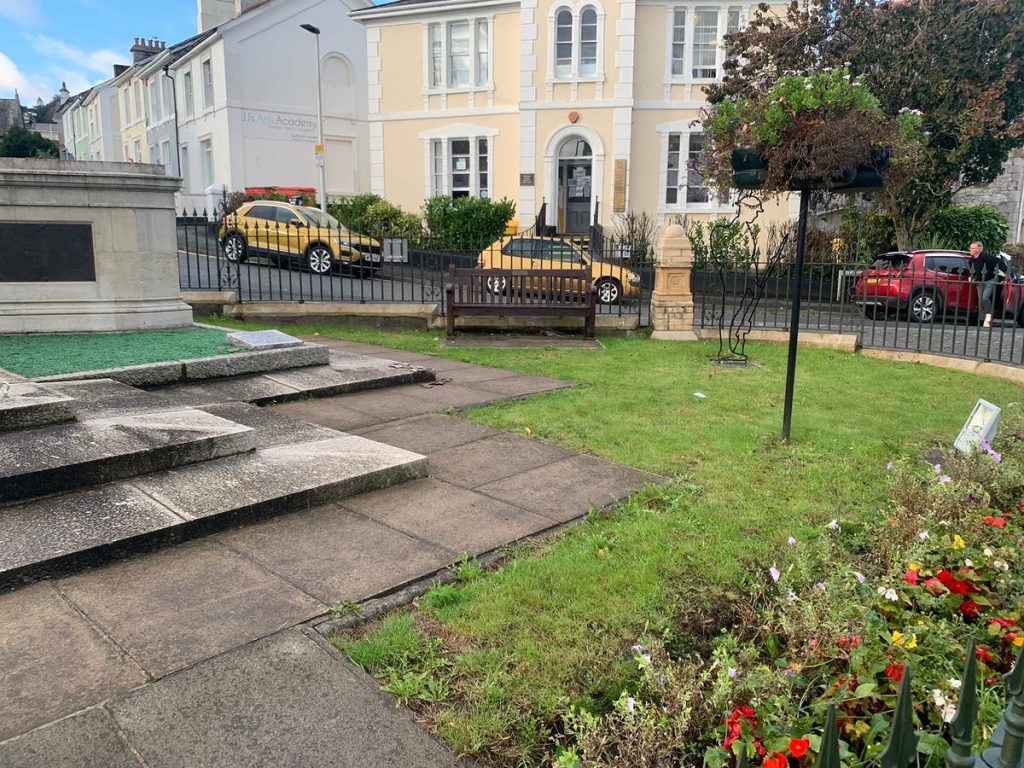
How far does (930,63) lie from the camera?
18.1m

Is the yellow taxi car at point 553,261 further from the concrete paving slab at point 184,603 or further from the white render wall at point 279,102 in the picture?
the white render wall at point 279,102

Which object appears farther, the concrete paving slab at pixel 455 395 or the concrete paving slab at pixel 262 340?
the concrete paving slab at pixel 262 340

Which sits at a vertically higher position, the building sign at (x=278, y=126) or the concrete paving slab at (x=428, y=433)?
the building sign at (x=278, y=126)

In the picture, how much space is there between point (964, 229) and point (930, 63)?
816 centimetres

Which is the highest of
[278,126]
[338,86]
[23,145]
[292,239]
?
[338,86]

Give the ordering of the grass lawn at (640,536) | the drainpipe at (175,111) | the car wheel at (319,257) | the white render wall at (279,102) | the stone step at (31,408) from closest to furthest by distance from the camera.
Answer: the grass lawn at (640,536) < the stone step at (31,408) < the car wheel at (319,257) < the white render wall at (279,102) < the drainpipe at (175,111)

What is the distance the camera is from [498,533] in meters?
4.28

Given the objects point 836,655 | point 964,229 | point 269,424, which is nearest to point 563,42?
point 964,229

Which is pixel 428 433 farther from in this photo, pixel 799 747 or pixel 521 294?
pixel 521 294

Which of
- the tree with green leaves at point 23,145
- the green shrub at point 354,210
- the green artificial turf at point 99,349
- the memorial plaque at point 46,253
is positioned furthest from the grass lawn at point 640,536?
the tree with green leaves at point 23,145

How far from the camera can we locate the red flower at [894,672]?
8.29 ft

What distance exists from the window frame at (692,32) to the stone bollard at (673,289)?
1392 cm

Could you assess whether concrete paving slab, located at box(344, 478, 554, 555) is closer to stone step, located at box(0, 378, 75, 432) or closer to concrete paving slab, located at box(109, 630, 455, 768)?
concrete paving slab, located at box(109, 630, 455, 768)

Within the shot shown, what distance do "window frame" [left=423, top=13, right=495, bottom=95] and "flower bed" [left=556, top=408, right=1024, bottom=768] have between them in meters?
24.0
